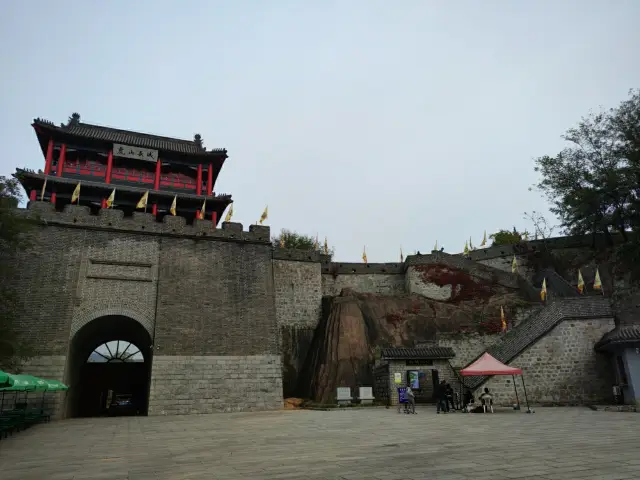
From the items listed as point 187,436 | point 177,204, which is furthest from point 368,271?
point 187,436

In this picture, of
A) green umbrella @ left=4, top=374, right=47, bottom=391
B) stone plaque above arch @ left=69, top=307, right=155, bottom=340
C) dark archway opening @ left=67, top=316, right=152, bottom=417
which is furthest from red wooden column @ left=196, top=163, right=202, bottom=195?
green umbrella @ left=4, top=374, right=47, bottom=391

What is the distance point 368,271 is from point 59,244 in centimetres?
1809

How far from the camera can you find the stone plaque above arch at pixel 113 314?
1664 centimetres

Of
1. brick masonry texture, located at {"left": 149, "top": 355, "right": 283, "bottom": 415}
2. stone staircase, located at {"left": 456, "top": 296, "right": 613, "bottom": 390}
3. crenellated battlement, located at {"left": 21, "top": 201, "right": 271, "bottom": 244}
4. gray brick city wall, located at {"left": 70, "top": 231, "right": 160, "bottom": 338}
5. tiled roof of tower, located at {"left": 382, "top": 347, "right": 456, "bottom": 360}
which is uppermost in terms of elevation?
crenellated battlement, located at {"left": 21, "top": 201, "right": 271, "bottom": 244}

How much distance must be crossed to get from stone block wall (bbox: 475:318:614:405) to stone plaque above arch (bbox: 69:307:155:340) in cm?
1301

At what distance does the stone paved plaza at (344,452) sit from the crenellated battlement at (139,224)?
10376 mm

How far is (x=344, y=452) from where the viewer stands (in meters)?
6.50

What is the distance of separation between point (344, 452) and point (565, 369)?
13.5 metres

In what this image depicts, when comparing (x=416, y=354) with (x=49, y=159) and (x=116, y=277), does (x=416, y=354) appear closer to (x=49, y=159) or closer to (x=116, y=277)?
(x=116, y=277)

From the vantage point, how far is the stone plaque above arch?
54.6 ft

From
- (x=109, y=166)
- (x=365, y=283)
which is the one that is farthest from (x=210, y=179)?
(x=365, y=283)

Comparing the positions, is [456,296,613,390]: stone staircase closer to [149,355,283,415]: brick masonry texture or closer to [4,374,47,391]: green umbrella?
[149,355,283,415]: brick masonry texture

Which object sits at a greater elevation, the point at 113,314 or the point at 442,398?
the point at 113,314

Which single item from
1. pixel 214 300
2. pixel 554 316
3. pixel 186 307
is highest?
pixel 214 300
